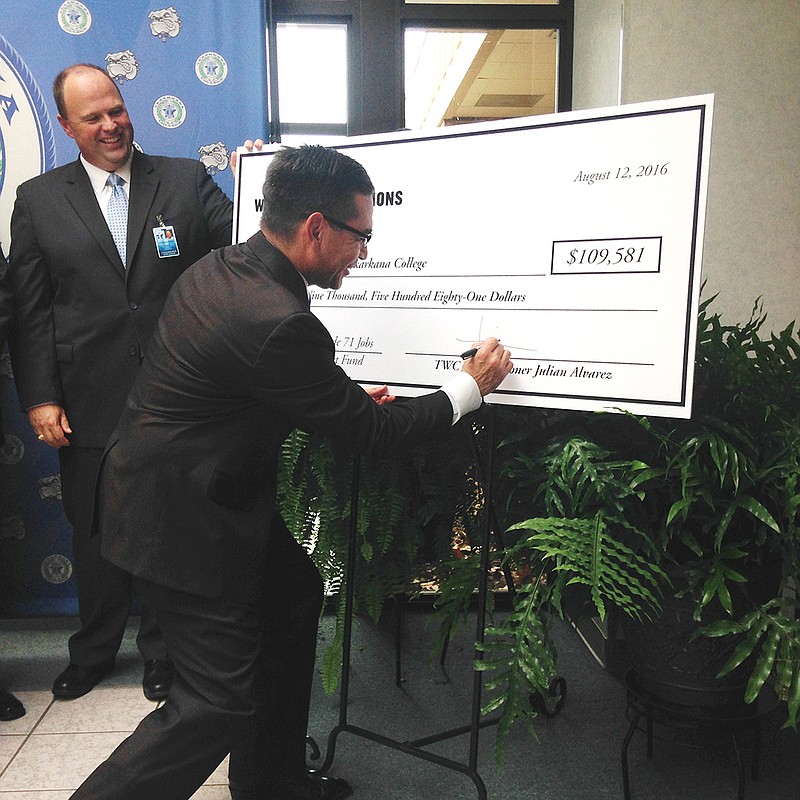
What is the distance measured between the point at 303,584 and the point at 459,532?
43cm

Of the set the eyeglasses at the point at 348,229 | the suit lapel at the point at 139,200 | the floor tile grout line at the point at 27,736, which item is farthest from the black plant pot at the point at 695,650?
the suit lapel at the point at 139,200

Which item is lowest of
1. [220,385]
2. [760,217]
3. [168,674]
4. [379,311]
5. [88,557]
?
[168,674]

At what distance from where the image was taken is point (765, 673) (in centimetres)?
149

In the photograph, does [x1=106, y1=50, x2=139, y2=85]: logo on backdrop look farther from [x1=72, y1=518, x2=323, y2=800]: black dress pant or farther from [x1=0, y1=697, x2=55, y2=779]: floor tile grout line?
[x1=0, y1=697, x2=55, y2=779]: floor tile grout line

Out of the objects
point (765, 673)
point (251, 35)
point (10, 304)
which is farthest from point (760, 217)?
point (10, 304)

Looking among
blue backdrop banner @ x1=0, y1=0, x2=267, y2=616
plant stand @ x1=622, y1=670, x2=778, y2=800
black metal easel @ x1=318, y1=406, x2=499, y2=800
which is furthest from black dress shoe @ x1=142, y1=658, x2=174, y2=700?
plant stand @ x1=622, y1=670, x2=778, y2=800

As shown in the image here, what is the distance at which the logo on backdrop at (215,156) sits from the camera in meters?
2.82

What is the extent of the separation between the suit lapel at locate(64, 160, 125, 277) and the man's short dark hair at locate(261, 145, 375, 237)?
1.02 meters

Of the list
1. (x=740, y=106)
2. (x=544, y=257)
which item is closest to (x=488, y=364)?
(x=544, y=257)

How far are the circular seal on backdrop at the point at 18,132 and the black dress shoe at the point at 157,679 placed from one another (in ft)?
5.00

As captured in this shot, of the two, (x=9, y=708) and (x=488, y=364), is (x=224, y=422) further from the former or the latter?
(x=9, y=708)

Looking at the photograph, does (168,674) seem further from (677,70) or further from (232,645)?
(677,70)

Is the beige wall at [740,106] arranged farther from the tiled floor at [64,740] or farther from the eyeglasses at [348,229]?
the tiled floor at [64,740]

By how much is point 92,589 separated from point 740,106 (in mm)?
2566
